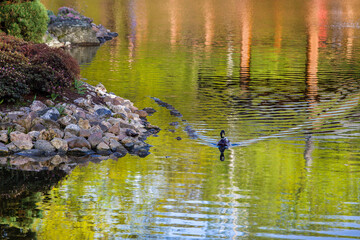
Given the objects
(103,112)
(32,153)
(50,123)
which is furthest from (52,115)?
(103,112)

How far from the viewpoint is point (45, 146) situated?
1328cm

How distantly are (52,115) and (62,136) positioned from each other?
844mm

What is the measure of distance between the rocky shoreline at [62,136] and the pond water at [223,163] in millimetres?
561

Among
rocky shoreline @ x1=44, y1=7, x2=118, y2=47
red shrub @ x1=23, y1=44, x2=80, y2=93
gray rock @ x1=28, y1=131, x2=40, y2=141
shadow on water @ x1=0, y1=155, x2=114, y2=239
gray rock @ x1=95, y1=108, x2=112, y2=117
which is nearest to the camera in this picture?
shadow on water @ x1=0, y1=155, x2=114, y2=239

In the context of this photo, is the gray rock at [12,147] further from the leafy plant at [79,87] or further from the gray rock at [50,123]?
the leafy plant at [79,87]

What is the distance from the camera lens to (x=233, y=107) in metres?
18.0

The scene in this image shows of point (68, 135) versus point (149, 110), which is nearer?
point (68, 135)

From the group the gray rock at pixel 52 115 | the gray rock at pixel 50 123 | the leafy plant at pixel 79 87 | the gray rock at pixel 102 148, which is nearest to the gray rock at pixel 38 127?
the gray rock at pixel 50 123

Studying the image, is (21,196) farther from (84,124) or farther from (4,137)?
(84,124)

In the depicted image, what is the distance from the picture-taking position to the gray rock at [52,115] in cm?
1419

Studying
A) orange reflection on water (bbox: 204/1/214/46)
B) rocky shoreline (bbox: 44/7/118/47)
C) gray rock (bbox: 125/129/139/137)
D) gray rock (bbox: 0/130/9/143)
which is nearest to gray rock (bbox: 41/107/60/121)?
gray rock (bbox: 0/130/9/143)

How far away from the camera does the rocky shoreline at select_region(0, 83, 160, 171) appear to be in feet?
42.6

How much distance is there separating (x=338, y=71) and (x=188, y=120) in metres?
11.2

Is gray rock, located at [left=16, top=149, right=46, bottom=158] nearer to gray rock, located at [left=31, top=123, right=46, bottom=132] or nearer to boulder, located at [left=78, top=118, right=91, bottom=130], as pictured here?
gray rock, located at [left=31, top=123, right=46, bottom=132]
